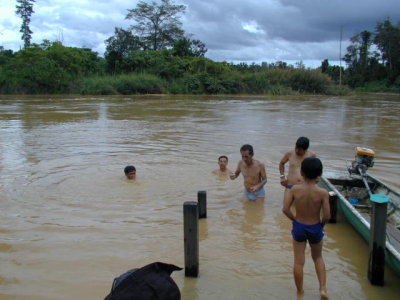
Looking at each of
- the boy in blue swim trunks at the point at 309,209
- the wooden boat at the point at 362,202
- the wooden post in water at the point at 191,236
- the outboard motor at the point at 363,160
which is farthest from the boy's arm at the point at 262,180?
the boy in blue swim trunks at the point at 309,209

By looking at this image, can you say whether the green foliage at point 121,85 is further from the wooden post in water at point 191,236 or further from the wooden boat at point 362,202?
the wooden post in water at point 191,236

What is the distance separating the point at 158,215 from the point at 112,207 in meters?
0.89

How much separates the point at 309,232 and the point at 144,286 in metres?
1.67

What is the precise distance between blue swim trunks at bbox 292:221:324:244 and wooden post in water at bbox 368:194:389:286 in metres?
0.63

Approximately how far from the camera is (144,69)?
156 feet

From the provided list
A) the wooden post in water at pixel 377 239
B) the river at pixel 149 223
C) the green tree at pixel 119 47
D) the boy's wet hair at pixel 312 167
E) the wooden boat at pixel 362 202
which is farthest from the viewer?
the green tree at pixel 119 47

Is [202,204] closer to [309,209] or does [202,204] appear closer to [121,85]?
[309,209]

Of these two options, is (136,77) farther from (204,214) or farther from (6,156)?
(204,214)

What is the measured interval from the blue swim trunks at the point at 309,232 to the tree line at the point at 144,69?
4000cm

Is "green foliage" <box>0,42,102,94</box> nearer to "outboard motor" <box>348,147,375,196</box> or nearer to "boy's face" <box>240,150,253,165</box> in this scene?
"boy's face" <box>240,150,253,165</box>

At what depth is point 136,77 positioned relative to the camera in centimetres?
4356

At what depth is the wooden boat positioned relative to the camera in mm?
4965

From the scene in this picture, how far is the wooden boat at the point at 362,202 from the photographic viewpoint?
4.96 m

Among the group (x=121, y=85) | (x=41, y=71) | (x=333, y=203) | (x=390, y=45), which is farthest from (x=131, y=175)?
(x=390, y=45)
